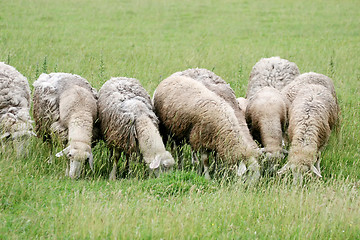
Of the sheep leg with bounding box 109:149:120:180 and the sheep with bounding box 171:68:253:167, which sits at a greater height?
the sheep with bounding box 171:68:253:167

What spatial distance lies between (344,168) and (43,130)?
5.13 m

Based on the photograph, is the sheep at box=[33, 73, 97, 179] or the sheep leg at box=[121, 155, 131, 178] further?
the sheep leg at box=[121, 155, 131, 178]

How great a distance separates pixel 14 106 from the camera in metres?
8.00

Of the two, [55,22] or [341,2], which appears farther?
[341,2]

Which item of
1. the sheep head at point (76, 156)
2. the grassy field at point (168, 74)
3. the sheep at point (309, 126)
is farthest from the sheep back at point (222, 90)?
the sheep head at point (76, 156)

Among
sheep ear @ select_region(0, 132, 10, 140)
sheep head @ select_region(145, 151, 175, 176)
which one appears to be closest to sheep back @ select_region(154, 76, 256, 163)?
sheep head @ select_region(145, 151, 175, 176)

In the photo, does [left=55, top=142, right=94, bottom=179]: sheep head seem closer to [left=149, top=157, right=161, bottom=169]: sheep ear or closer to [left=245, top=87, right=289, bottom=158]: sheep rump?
[left=149, top=157, right=161, bottom=169]: sheep ear

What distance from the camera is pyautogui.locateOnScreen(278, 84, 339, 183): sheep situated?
7043 millimetres

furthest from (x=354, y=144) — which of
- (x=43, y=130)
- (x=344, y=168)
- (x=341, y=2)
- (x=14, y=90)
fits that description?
(x=341, y=2)

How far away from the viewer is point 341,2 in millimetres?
24062

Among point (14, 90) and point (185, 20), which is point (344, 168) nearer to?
point (14, 90)

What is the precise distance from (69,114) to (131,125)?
3.43ft

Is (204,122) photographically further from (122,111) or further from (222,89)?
(122,111)

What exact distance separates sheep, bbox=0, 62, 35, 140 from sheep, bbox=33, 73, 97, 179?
0.86ft
